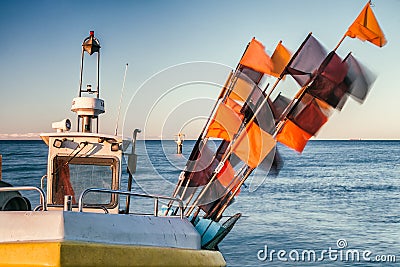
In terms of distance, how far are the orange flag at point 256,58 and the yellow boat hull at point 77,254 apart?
431 cm

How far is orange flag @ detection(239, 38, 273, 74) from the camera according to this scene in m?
11.2

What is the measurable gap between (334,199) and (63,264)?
3455 cm

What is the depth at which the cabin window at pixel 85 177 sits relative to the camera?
10461 millimetres

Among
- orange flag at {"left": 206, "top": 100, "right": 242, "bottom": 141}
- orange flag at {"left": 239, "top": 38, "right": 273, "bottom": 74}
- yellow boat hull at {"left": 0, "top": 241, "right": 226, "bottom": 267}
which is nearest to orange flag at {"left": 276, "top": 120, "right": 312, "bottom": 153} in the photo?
orange flag at {"left": 206, "top": 100, "right": 242, "bottom": 141}

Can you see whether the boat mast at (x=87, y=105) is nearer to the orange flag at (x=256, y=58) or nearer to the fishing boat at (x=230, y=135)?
the fishing boat at (x=230, y=135)

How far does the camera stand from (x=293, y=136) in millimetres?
11430

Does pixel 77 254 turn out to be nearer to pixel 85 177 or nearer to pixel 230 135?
pixel 85 177

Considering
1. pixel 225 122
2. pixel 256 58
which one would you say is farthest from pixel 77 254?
pixel 256 58

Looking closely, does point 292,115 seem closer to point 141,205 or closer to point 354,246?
point 354,246

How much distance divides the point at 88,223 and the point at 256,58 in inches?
190

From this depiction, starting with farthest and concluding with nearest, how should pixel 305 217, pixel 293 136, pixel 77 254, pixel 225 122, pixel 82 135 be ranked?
pixel 305 217 → pixel 293 136 → pixel 225 122 → pixel 82 135 → pixel 77 254

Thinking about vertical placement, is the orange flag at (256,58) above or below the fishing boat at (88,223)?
above

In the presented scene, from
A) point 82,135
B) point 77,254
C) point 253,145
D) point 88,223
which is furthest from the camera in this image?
point 253,145

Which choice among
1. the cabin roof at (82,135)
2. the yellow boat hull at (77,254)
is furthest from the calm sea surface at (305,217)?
the yellow boat hull at (77,254)
